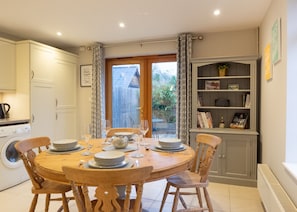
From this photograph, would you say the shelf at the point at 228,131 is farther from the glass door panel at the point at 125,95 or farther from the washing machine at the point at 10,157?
the washing machine at the point at 10,157

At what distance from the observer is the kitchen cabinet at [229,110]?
3.27 metres

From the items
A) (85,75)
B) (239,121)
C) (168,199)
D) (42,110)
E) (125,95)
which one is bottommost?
(168,199)

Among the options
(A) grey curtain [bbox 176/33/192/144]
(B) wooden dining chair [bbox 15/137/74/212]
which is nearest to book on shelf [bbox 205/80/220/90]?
(A) grey curtain [bbox 176/33/192/144]

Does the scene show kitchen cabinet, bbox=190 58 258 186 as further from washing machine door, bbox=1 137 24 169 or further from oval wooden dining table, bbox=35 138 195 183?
washing machine door, bbox=1 137 24 169

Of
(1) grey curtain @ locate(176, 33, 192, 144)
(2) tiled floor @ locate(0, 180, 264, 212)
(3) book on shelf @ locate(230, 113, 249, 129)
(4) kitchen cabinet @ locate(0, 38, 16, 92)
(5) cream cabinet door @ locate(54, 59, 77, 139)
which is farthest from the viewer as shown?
(5) cream cabinet door @ locate(54, 59, 77, 139)

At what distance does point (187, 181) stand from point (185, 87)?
2018 millimetres

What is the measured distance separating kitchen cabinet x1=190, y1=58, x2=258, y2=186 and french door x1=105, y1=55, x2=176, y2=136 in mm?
712

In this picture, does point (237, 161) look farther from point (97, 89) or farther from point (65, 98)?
point (65, 98)

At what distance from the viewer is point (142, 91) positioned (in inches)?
178

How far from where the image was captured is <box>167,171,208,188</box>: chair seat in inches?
81.1

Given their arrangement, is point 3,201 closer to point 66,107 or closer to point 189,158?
point 66,107

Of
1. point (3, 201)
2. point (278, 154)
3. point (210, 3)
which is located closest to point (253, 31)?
point (210, 3)

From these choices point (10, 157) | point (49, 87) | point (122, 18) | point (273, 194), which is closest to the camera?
point (273, 194)

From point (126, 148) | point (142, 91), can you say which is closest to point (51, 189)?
point (126, 148)
